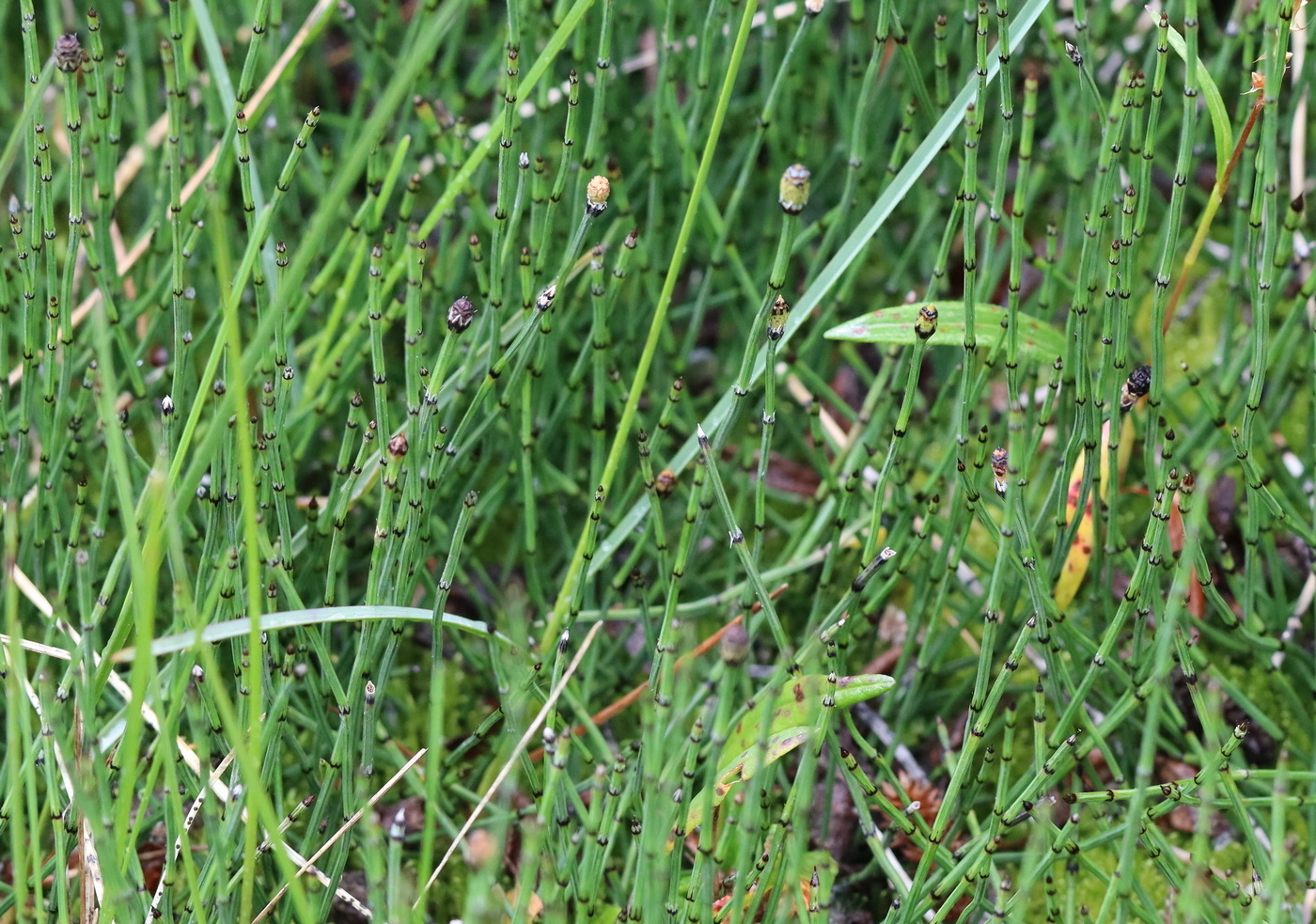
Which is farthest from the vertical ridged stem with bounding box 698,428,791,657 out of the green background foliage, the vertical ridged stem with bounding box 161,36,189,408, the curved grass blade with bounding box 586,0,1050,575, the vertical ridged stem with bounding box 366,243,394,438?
the vertical ridged stem with bounding box 161,36,189,408

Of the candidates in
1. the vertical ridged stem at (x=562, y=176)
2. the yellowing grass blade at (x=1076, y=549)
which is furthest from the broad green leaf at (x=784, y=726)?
the vertical ridged stem at (x=562, y=176)

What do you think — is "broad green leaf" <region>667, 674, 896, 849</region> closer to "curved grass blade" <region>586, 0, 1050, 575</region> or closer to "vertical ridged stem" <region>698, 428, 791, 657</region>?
"vertical ridged stem" <region>698, 428, 791, 657</region>

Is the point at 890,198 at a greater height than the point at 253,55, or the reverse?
the point at 253,55

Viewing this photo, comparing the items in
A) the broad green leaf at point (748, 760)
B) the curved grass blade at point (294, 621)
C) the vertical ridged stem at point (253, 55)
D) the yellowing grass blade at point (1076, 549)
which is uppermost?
the vertical ridged stem at point (253, 55)

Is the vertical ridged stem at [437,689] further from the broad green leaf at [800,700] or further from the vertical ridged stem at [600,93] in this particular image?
the vertical ridged stem at [600,93]

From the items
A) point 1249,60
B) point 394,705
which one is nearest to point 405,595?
point 394,705

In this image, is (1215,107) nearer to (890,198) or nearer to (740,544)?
(890,198)

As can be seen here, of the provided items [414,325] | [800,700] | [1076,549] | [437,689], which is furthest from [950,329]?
[437,689]

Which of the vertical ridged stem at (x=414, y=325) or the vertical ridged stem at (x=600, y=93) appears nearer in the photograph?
the vertical ridged stem at (x=414, y=325)
